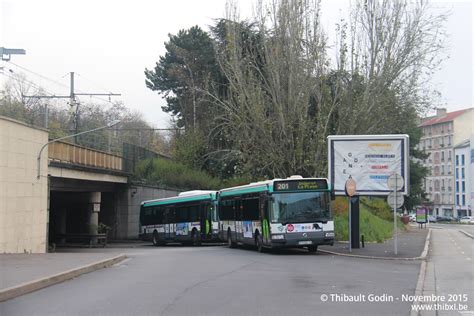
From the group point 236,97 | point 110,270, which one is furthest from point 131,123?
point 110,270

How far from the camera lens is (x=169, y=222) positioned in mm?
37844

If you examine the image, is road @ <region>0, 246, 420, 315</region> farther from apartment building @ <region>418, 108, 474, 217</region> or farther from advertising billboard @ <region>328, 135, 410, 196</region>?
apartment building @ <region>418, 108, 474, 217</region>

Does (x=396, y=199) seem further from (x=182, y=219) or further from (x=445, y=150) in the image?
(x=445, y=150)

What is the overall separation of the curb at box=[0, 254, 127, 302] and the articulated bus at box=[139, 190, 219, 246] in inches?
576

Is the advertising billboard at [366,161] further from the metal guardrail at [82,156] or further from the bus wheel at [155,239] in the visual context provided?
the bus wheel at [155,239]

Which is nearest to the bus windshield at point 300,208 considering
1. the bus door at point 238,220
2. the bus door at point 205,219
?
the bus door at point 238,220

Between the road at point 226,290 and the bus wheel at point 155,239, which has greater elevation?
the road at point 226,290

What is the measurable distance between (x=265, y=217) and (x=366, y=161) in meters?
5.12

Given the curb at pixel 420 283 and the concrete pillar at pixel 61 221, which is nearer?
the curb at pixel 420 283

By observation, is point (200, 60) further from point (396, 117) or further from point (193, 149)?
point (396, 117)

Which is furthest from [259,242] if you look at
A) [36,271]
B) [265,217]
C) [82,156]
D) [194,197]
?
[82,156]

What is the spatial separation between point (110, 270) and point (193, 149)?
32583mm

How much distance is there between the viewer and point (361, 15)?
3806 cm

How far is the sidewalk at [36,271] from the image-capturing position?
39.8 feet
